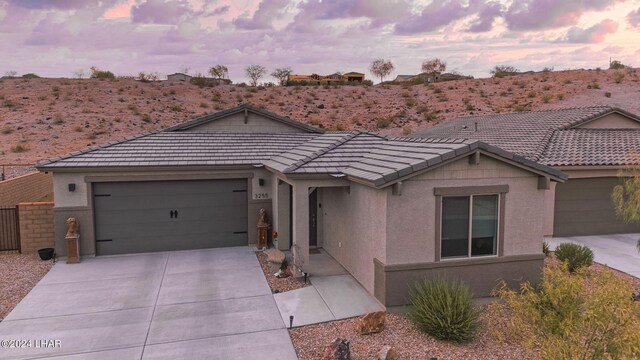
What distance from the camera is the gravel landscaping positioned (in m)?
7.43

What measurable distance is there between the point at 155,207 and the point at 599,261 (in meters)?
13.6

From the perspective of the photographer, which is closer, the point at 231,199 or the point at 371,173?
the point at 371,173

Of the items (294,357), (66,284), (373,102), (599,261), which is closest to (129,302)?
(66,284)

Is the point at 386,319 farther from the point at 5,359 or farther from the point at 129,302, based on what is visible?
the point at 5,359

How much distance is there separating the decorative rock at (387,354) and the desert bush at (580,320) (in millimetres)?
1814

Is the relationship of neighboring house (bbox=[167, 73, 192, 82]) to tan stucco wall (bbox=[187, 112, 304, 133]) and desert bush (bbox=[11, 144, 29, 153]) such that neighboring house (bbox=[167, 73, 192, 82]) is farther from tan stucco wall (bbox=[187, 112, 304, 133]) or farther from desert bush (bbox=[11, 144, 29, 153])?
tan stucco wall (bbox=[187, 112, 304, 133])

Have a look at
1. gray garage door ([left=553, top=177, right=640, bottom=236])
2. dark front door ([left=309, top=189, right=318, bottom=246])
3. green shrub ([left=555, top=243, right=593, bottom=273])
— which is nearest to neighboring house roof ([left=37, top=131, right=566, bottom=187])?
dark front door ([left=309, top=189, right=318, bottom=246])

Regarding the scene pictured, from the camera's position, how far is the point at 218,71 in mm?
71500

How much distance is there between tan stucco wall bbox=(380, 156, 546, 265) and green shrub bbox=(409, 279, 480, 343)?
1051mm

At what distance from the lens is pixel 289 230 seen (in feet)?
46.2

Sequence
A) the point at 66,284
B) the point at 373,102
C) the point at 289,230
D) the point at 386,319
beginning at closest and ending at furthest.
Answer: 1. the point at 386,319
2. the point at 66,284
3. the point at 289,230
4. the point at 373,102

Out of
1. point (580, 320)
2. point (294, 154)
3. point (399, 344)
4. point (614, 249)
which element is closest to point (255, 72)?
point (294, 154)

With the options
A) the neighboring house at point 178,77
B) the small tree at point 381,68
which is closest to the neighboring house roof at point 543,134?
the neighboring house at point 178,77

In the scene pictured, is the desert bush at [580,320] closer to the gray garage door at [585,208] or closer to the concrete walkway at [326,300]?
the concrete walkway at [326,300]
